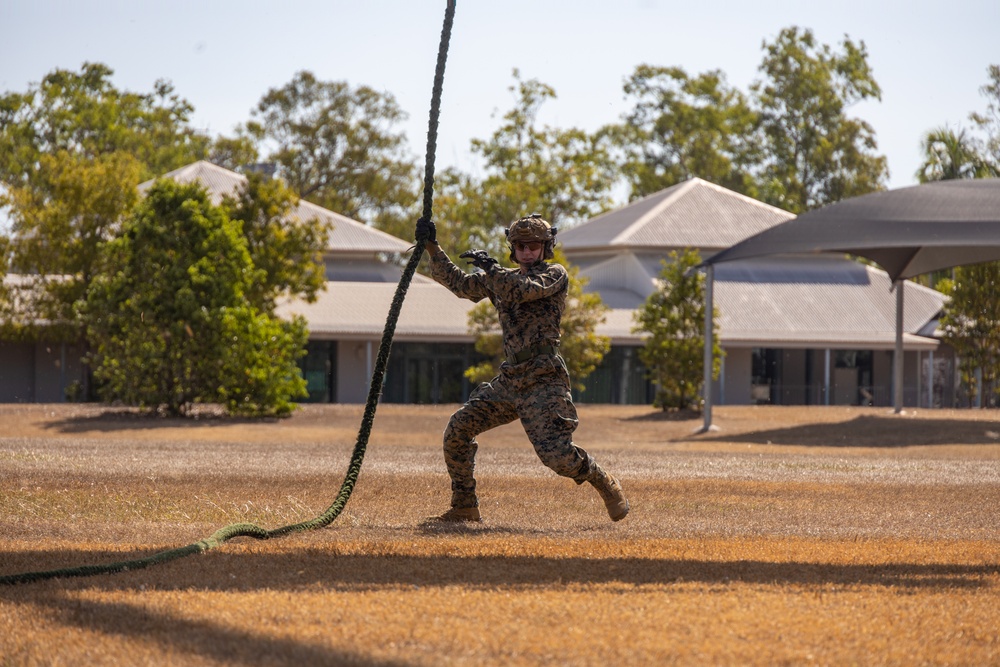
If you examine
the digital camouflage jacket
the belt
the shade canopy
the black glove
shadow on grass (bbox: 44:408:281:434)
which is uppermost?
the shade canopy

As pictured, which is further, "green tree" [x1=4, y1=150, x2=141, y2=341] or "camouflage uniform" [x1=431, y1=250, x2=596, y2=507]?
"green tree" [x1=4, y1=150, x2=141, y2=341]

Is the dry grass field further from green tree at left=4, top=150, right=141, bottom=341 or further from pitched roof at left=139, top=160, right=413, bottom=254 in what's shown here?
pitched roof at left=139, top=160, right=413, bottom=254

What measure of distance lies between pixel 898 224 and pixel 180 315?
13.8 meters

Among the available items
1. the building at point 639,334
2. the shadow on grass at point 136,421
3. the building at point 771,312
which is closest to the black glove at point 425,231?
the shadow on grass at point 136,421

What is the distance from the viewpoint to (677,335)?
34125mm

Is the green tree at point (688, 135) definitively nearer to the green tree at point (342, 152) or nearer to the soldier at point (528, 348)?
the green tree at point (342, 152)

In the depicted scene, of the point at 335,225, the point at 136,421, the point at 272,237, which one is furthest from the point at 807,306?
the point at 136,421

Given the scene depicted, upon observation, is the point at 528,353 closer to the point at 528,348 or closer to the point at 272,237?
the point at 528,348

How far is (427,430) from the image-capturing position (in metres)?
28.3

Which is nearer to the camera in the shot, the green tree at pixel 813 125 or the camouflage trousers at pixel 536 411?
the camouflage trousers at pixel 536 411

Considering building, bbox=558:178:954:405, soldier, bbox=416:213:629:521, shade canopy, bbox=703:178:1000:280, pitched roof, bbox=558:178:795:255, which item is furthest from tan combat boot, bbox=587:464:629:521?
pitched roof, bbox=558:178:795:255

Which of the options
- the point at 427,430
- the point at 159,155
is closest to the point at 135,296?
the point at 427,430

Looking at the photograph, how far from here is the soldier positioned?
9219 millimetres

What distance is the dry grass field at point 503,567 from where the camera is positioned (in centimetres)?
550
